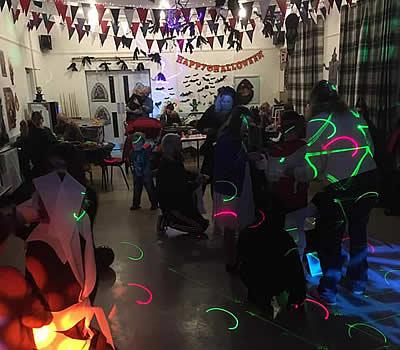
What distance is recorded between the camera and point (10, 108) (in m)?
5.94

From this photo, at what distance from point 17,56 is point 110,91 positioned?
2.88 meters

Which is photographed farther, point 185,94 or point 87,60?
→ point 185,94

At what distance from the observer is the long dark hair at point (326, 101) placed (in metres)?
2.48

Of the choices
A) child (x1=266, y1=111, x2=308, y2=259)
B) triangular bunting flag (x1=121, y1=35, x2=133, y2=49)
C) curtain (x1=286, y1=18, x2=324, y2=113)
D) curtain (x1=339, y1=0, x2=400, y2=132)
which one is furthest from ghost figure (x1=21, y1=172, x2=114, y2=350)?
triangular bunting flag (x1=121, y1=35, x2=133, y2=49)

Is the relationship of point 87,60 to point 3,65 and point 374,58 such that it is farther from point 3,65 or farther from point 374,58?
point 374,58

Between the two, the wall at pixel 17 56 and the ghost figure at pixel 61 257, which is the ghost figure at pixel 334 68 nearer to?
the wall at pixel 17 56

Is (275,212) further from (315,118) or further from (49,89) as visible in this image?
(49,89)

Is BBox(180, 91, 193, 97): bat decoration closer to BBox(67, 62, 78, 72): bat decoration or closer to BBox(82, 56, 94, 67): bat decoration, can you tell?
BBox(82, 56, 94, 67): bat decoration

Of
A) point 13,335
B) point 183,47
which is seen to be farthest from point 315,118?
point 183,47

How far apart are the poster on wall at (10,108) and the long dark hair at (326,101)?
4701 millimetres

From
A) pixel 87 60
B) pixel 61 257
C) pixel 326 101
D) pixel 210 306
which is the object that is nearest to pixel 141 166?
pixel 210 306

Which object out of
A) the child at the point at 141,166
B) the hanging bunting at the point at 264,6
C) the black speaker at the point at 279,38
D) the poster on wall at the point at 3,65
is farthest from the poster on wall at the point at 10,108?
the black speaker at the point at 279,38

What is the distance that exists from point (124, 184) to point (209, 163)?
106 inches

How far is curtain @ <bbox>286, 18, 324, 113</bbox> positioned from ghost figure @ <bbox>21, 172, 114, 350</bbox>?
6.13 metres
